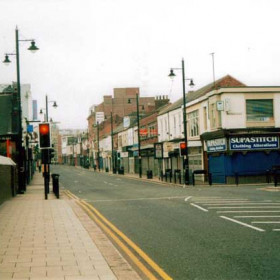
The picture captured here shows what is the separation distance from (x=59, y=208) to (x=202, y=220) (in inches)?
281

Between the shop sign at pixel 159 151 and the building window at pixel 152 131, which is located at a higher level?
the building window at pixel 152 131

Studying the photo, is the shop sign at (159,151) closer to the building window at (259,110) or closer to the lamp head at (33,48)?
the building window at (259,110)

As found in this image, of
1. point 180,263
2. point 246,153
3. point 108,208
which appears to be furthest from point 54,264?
point 246,153

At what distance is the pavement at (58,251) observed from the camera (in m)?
7.87

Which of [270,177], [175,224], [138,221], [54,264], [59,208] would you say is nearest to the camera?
[54,264]

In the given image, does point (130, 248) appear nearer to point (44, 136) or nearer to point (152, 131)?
point (44, 136)

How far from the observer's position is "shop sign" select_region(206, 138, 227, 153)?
3934 centimetres

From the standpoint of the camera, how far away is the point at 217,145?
40531mm

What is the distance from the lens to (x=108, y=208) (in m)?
19.9

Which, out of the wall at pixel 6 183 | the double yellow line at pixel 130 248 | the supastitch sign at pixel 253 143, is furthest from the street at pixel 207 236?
the supastitch sign at pixel 253 143

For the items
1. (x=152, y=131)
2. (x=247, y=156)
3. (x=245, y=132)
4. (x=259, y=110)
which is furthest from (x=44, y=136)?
(x=152, y=131)

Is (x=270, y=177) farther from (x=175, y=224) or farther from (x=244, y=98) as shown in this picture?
(x=175, y=224)

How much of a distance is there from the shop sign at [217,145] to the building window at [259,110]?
9.66ft

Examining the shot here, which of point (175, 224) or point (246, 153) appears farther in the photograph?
point (246, 153)
